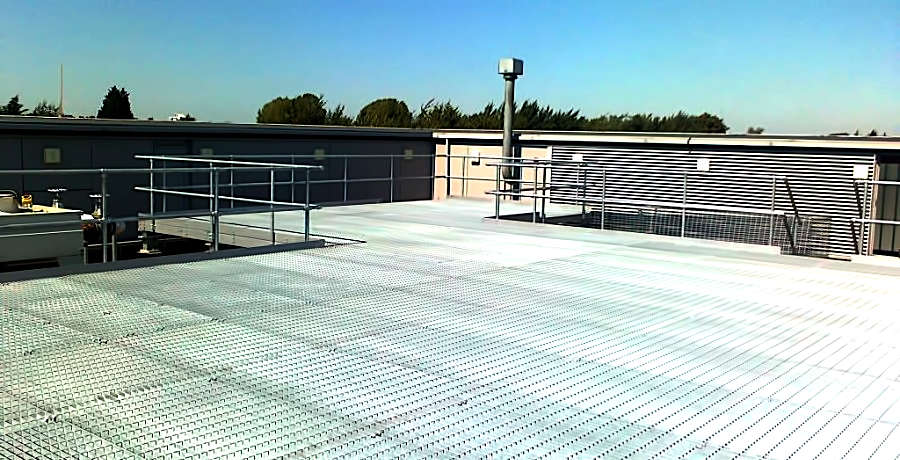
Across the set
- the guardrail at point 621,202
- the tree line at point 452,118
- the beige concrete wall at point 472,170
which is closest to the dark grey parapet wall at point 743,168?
the guardrail at point 621,202

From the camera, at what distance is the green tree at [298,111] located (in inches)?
1453

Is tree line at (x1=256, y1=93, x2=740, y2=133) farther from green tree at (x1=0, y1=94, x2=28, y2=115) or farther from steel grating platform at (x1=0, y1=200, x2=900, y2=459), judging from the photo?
steel grating platform at (x1=0, y1=200, x2=900, y2=459)

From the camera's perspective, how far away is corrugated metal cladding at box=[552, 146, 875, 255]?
1190 centimetres

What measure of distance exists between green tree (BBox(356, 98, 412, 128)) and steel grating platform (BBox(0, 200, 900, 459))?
30.3 meters

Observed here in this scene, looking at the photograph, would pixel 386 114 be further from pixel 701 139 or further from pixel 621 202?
pixel 621 202

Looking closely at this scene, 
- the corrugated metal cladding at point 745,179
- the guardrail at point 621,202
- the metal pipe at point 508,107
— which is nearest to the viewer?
the guardrail at point 621,202

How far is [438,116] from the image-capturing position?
115 feet

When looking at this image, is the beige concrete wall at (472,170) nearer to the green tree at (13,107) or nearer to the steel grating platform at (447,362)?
the steel grating platform at (447,362)

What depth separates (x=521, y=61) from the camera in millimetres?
13836

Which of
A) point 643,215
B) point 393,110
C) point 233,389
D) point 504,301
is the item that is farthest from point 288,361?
point 393,110

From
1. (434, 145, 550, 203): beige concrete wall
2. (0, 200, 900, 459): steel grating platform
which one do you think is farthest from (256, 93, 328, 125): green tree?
(0, 200, 900, 459): steel grating platform

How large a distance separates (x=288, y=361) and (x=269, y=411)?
67 cm

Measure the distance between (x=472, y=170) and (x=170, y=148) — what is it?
5.98 m

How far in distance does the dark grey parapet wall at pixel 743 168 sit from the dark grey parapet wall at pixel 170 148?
3412 millimetres
